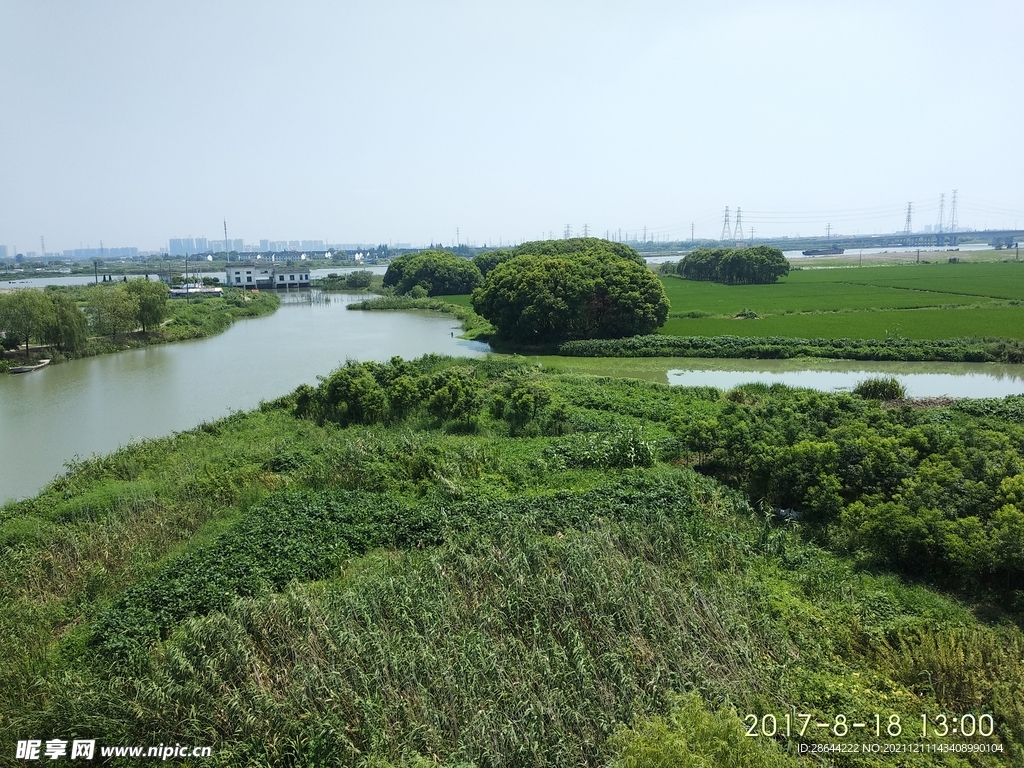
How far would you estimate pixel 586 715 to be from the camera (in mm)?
6543

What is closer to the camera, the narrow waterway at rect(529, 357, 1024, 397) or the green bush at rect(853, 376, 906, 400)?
the green bush at rect(853, 376, 906, 400)

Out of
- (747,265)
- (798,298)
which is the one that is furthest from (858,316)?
(747,265)

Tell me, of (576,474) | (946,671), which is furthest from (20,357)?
(946,671)

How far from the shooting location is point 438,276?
6700cm

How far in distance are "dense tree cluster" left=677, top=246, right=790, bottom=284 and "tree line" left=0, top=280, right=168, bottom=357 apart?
54846 millimetres

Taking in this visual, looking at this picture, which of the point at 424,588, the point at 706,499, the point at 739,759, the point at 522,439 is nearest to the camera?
the point at 739,759

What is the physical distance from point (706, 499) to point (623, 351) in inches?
801

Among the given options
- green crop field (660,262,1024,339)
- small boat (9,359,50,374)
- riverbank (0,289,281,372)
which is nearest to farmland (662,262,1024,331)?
green crop field (660,262,1024,339)

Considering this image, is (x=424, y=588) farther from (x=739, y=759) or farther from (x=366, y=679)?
(x=739, y=759)

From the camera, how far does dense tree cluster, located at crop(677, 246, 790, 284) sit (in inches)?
2584

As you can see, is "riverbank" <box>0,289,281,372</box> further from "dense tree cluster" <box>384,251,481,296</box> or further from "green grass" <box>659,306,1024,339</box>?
"green grass" <box>659,306,1024,339</box>

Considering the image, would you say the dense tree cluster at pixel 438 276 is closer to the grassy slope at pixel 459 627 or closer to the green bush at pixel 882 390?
the green bush at pixel 882 390

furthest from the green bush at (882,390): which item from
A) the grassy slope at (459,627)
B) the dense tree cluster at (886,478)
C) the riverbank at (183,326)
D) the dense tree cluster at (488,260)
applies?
the dense tree cluster at (488,260)

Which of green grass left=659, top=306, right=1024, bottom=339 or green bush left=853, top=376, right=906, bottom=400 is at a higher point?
green grass left=659, top=306, right=1024, bottom=339
